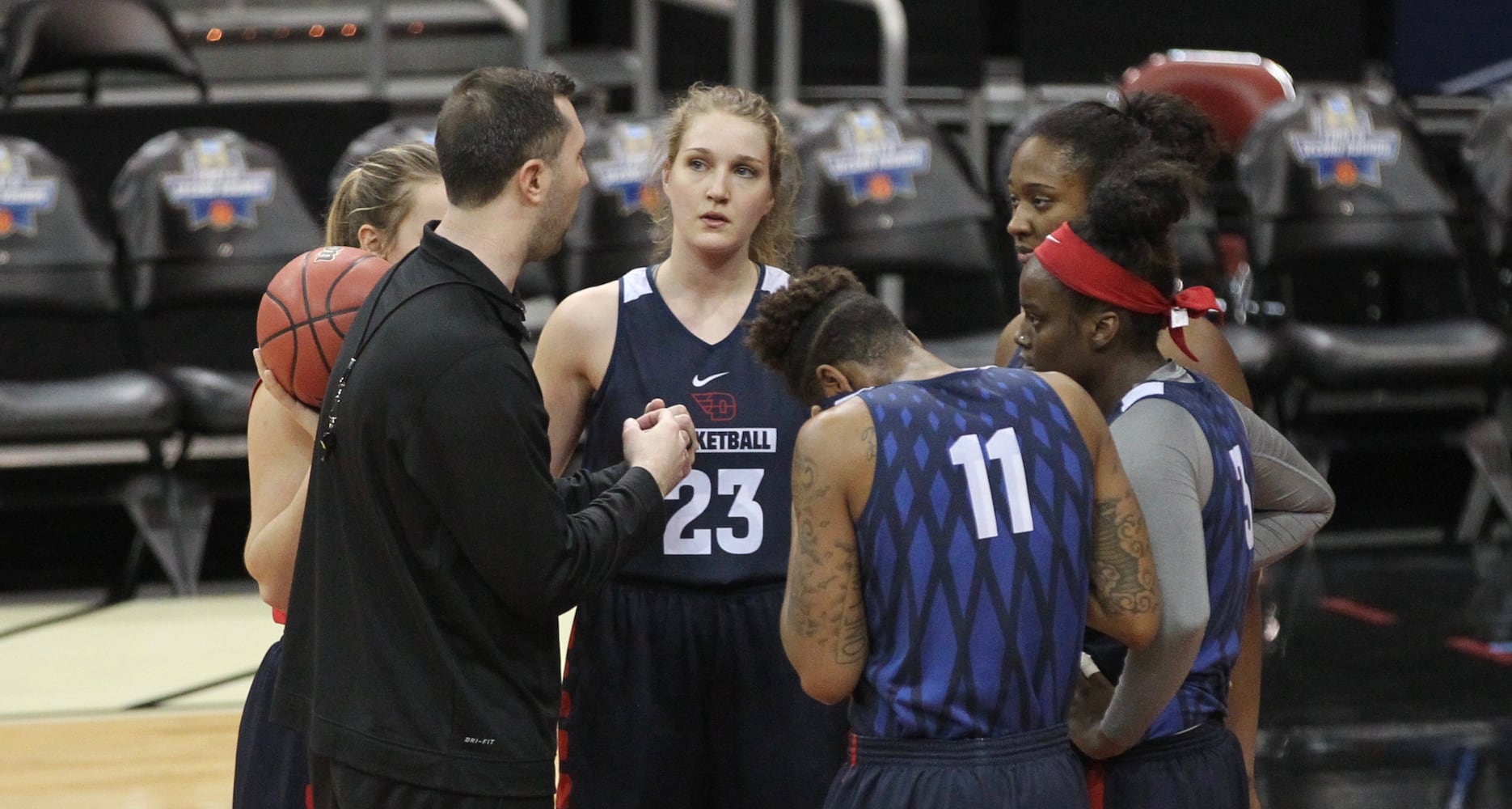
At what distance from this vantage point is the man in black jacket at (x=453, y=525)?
227 centimetres

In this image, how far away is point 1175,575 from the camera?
2.39 metres

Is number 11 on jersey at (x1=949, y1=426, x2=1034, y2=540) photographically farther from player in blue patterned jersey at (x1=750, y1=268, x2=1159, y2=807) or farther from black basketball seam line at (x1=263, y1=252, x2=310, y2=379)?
black basketball seam line at (x1=263, y1=252, x2=310, y2=379)

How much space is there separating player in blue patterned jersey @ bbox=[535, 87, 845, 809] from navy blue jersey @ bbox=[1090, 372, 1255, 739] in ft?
2.44

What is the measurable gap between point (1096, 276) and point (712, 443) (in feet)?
2.98

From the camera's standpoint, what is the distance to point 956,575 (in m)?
2.27

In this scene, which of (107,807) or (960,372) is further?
(107,807)

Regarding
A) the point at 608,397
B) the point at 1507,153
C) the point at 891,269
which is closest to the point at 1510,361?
the point at 1507,153

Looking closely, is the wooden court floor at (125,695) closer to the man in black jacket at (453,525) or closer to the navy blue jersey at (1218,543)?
the man in black jacket at (453,525)

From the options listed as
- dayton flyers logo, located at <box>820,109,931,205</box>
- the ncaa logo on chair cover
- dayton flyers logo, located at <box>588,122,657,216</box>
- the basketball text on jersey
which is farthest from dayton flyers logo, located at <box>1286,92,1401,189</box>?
the ncaa logo on chair cover

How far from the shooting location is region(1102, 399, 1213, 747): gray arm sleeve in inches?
94.1

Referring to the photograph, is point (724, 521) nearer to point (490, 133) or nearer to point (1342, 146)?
point (490, 133)

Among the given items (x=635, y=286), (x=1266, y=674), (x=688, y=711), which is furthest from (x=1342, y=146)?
(x=688, y=711)

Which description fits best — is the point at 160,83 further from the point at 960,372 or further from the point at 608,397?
the point at 960,372

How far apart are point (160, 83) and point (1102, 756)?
747cm
